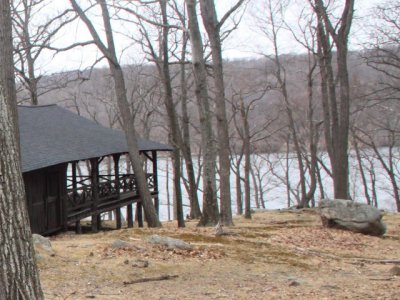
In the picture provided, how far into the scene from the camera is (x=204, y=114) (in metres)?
13.6

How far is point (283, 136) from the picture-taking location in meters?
36.5

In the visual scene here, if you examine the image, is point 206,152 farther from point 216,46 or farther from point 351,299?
point 351,299

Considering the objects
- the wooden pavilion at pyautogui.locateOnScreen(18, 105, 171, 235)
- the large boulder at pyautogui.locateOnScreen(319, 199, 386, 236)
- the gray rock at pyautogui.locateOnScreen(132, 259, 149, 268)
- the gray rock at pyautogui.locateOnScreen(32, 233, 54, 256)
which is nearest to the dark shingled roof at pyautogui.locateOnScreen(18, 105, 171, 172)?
the wooden pavilion at pyautogui.locateOnScreen(18, 105, 171, 235)

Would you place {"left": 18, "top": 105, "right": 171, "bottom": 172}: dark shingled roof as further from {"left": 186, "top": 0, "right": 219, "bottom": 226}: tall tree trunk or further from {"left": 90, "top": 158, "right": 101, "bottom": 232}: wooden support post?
{"left": 186, "top": 0, "right": 219, "bottom": 226}: tall tree trunk

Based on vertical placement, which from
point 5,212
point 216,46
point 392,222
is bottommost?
point 392,222

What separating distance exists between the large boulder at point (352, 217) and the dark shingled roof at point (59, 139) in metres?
7.09

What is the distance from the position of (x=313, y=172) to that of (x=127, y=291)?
18.8m

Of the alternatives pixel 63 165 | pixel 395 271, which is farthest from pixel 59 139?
pixel 395 271

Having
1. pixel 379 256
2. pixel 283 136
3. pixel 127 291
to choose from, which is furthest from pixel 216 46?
pixel 283 136

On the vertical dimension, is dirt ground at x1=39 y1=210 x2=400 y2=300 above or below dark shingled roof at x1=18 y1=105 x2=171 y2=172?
below

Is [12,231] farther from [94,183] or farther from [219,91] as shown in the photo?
[94,183]

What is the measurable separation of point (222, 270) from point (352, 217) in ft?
19.5

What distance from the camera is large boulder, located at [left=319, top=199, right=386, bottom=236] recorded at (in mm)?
12633

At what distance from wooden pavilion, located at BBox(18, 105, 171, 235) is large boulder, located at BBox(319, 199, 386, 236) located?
703 centimetres
